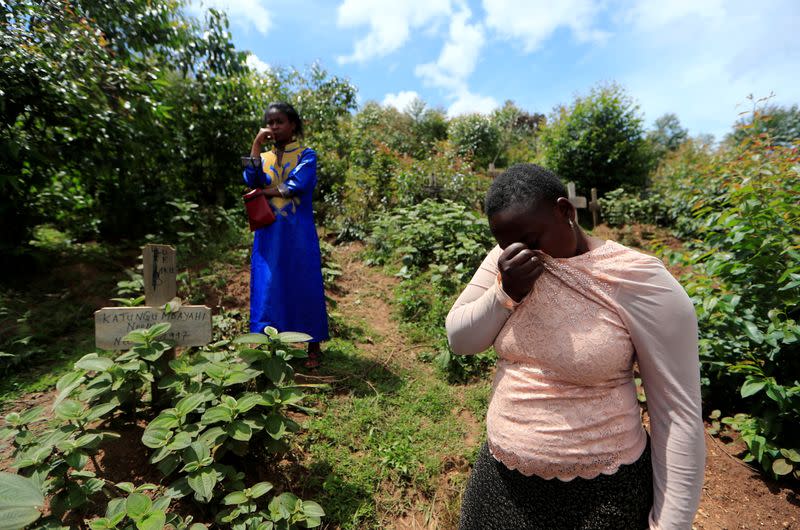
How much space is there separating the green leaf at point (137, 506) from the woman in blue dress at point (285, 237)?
1.68 m

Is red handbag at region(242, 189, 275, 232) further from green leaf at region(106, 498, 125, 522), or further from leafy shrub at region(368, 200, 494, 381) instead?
green leaf at region(106, 498, 125, 522)

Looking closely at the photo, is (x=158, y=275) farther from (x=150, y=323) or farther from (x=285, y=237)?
(x=285, y=237)

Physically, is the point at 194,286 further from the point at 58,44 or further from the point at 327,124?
the point at 327,124

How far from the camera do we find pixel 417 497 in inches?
88.4

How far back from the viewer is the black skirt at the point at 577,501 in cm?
102

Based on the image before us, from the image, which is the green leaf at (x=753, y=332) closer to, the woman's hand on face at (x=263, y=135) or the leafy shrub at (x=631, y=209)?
the woman's hand on face at (x=263, y=135)

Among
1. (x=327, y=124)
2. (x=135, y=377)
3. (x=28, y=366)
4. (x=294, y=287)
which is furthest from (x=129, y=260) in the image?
(x=327, y=124)

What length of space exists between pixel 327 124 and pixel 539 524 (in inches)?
415

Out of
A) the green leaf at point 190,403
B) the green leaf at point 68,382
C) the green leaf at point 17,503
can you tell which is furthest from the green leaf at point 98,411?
the green leaf at point 17,503

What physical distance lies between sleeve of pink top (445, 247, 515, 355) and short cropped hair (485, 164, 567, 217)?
18 cm

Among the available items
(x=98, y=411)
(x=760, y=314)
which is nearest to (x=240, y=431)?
(x=98, y=411)

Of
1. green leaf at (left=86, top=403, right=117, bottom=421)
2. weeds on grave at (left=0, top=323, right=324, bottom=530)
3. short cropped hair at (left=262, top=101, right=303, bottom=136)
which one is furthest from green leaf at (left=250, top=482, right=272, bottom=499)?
short cropped hair at (left=262, top=101, right=303, bottom=136)

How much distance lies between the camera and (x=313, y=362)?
331 centimetres

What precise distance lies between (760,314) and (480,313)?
2.44 meters
